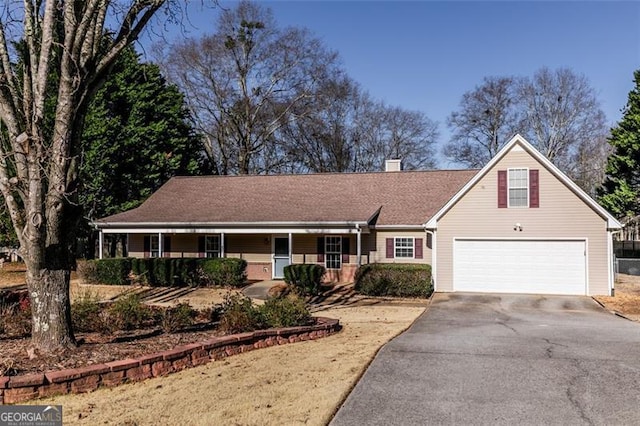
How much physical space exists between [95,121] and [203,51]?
1154 cm

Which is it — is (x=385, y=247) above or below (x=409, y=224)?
below

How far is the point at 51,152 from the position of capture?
725 centimetres

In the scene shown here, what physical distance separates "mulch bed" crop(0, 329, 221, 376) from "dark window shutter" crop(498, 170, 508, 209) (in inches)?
508

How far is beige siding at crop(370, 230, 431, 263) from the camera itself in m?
21.0

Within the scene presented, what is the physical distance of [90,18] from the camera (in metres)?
7.42

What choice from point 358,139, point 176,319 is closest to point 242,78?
point 358,139

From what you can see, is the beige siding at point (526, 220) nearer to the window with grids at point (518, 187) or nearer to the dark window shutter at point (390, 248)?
the window with grids at point (518, 187)

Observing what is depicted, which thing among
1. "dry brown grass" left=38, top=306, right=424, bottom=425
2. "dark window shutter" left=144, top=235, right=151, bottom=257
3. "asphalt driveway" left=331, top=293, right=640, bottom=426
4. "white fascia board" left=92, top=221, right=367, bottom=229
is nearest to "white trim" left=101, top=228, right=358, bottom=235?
"white fascia board" left=92, top=221, right=367, bottom=229

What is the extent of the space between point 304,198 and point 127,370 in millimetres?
17412

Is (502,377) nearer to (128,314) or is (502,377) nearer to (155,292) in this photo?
(128,314)

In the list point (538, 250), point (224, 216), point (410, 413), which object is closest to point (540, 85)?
point (538, 250)

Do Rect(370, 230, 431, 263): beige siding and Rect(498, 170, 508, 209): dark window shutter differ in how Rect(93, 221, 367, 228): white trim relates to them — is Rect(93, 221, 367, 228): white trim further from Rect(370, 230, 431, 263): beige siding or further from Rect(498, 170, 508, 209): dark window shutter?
Rect(498, 170, 508, 209): dark window shutter

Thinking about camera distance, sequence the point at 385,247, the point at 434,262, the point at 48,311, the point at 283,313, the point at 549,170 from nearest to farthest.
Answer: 1. the point at 48,311
2. the point at 283,313
3. the point at 549,170
4. the point at 434,262
5. the point at 385,247

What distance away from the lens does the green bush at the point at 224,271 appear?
20.1 metres
